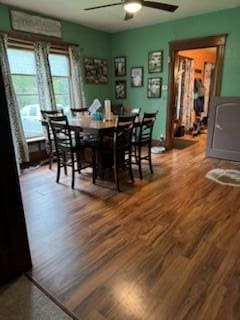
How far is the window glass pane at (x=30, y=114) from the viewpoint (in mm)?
4332

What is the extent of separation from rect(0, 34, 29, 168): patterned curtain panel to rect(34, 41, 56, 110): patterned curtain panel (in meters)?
0.58

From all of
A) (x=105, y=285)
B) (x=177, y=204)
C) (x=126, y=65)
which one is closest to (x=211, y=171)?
(x=177, y=204)

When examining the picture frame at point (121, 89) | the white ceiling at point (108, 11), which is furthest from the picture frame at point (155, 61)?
the picture frame at point (121, 89)

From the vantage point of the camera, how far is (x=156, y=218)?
2.52 metres

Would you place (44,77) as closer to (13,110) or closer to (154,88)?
(13,110)

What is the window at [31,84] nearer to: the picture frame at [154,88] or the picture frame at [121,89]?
the picture frame at [121,89]

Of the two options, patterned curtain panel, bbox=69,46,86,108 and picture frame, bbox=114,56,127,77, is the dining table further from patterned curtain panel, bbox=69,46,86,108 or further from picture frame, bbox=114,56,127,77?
picture frame, bbox=114,56,127,77

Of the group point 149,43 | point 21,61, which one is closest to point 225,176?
point 149,43

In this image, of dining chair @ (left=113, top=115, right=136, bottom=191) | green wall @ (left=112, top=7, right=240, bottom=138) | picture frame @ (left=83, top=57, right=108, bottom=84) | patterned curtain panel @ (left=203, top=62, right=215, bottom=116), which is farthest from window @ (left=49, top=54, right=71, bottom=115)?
patterned curtain panel @ (left=203, top=62, right=215, bottom=116)

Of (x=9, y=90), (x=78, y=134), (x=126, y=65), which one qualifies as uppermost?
(x=126, y=65)

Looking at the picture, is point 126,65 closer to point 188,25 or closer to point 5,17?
point 188,25

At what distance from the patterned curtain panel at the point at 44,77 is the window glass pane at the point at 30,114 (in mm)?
170

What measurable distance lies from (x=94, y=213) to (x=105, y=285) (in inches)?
40.7

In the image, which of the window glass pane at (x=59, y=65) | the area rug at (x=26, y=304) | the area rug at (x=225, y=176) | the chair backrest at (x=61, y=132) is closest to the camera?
the area rug at (x=26, y=304)
